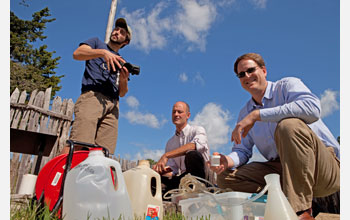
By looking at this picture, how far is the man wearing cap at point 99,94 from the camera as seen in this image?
8.54 ft

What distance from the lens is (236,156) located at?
92.6 inches

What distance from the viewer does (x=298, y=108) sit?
1.78m

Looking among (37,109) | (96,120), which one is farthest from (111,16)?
(96,120)

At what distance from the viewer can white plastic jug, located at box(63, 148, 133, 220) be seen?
50.8 inches

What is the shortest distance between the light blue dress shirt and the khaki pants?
1386 millimetres

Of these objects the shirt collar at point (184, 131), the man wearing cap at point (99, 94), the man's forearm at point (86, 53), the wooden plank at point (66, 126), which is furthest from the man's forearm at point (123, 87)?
the wooden plank at point (66, 126)

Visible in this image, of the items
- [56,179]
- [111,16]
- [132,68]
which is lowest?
[56,179]

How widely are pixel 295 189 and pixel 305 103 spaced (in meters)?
0.62

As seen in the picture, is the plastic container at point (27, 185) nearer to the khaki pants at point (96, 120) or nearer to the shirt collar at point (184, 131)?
the khaki pants at point (96, 120)

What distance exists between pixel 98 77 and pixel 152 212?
1.70m

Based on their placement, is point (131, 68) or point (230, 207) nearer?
point (230, 207)

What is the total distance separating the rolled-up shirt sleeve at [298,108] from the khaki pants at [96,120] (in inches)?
65.8

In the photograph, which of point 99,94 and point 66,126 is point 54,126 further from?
point 99,94

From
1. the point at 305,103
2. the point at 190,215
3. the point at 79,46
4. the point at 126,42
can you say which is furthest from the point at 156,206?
the point at 126,42
